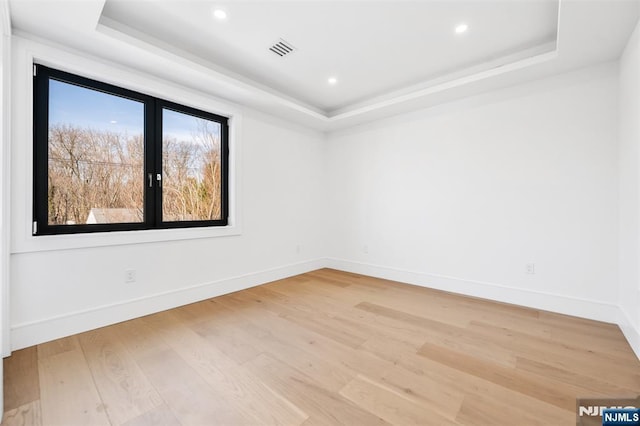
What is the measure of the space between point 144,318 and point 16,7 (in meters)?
2.52

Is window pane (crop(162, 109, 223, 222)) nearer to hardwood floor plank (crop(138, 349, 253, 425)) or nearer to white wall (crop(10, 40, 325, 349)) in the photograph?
white wall (crop(10, 40, 325, 349))

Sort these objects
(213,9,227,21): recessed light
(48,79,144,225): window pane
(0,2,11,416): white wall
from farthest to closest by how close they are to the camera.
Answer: (48,79,144,225): window pane < (213,9,227,21): recessed light < (0,2,11,416): white wall

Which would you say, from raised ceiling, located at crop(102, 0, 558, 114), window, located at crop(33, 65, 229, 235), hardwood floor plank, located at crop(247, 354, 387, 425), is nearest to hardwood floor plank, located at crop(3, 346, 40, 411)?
window, located at crop(33, 65, 229, 235)

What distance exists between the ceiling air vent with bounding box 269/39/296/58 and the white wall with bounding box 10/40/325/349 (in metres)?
0.97

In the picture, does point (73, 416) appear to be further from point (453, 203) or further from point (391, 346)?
point (453, 203)

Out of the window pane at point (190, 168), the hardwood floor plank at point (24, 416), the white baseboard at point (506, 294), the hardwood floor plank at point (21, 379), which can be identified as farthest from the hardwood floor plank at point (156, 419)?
the white baseboard at point (506, 294)

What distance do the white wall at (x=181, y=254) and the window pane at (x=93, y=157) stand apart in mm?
229

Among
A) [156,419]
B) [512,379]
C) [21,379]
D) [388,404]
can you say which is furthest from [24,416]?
[512,379]

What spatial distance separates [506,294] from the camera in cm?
301

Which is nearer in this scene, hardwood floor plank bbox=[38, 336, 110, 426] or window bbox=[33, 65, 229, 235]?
hardwood floor plank bbox=[38, 336, 110, 426]

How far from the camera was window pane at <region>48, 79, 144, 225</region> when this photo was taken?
2.29m

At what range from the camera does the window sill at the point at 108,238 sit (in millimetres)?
2088

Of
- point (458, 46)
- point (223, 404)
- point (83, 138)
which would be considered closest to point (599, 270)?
point (458, 46)

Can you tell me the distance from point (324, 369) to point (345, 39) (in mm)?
2783
